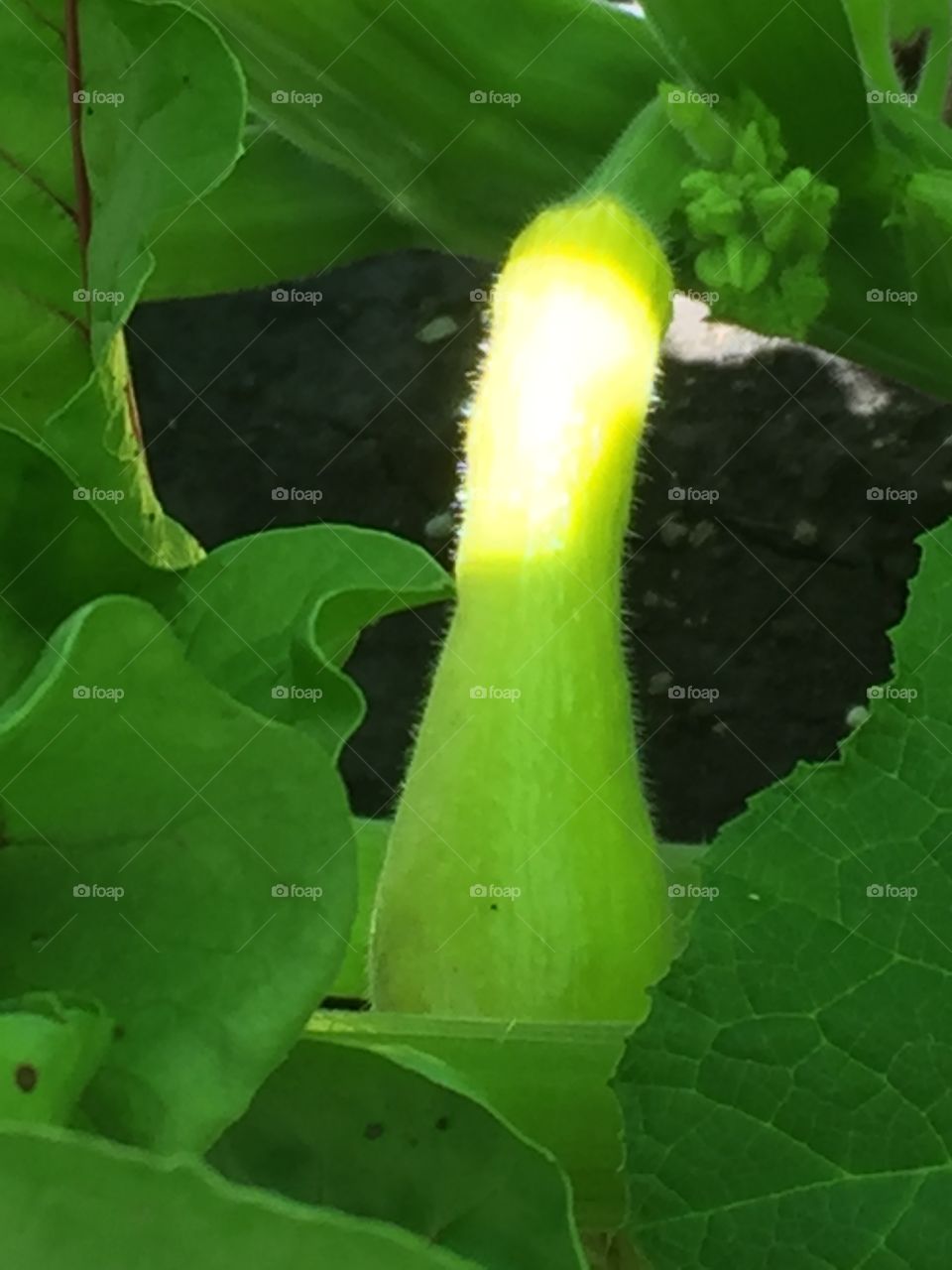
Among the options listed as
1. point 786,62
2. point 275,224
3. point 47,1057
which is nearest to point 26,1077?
point 47,1057

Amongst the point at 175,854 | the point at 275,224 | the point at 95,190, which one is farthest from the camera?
the point at 275,224

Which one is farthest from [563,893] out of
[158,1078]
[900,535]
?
[900,535]

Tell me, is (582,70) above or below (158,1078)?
above

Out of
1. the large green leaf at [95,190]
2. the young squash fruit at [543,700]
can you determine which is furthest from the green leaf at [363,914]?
the large green leaf at [95,190]

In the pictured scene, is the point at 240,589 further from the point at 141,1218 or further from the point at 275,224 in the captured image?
the point at 275,224

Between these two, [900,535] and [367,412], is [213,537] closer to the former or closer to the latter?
[367,412]
